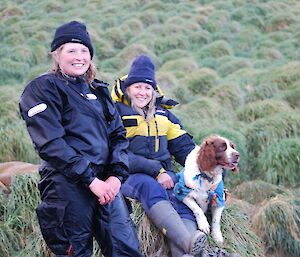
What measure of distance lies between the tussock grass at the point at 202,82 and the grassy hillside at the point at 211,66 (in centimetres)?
2

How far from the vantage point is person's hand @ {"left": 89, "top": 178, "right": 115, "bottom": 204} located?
2061 millimetres

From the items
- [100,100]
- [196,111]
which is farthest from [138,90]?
[196,111]

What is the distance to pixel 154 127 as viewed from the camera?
10.9 ft

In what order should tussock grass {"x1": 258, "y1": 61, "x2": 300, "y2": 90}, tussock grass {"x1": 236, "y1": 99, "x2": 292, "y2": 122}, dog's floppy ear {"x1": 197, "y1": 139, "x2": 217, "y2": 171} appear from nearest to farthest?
dog's floppy ear {"x1": 197, "y1": 139, "x2": 217, "y2": 171}
tussock grass {"x1": 236, "y1": 99, "x2": 292, "y2": 122}
tussock grass {"x1": 258, "y1": 61, "x2": 300, "y2": 90}

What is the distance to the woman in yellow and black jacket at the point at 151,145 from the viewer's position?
9.77 feet

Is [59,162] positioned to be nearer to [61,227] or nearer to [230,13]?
[61,227]

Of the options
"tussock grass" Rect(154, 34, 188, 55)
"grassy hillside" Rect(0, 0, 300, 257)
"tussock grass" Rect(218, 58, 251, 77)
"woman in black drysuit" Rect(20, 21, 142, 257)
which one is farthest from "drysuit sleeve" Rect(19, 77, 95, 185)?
"tussock grass" Rect(154, 34, 188, 55)

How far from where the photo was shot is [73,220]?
2080 millimetres

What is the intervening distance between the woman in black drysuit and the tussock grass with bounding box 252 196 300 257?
7.43 ft

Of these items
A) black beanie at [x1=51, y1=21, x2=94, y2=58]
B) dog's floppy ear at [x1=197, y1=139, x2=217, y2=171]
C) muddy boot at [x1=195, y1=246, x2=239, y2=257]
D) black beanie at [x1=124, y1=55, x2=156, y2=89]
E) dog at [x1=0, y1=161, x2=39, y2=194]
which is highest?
black beanie at [x1=51, y1=21, x2=94, y2=58]

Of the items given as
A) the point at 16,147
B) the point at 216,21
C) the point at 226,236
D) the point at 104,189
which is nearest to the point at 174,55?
the point at 216,21

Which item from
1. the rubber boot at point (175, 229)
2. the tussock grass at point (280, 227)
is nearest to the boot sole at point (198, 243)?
the rubber boot at point (175, 229)

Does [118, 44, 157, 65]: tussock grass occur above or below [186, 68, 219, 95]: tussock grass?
above

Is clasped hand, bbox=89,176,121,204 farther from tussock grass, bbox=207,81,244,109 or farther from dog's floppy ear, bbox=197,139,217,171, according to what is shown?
Answer: tussock grass, bbox=207,81,244,109
